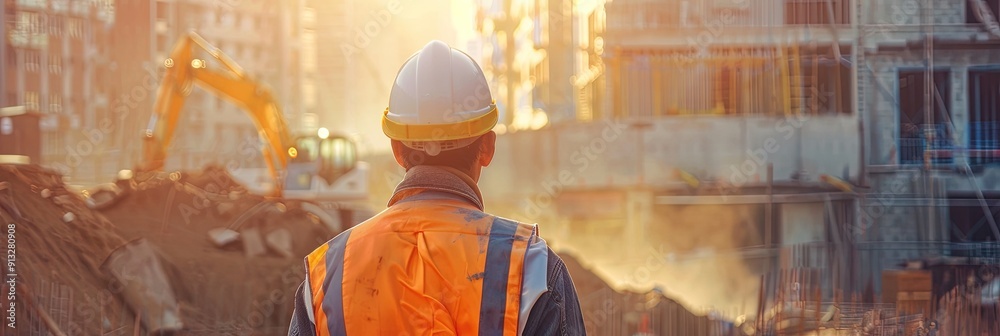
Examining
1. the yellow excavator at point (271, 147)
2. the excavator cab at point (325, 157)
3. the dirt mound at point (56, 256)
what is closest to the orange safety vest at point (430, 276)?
the dirt mound at point (56, 256)

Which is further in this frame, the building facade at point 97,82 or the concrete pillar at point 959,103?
the concrete pillar at point 959,103

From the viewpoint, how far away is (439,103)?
1553 millimetres

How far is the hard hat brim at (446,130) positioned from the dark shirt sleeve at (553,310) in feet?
0.81

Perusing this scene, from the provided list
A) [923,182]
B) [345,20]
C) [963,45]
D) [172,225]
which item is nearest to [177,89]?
[172,225]

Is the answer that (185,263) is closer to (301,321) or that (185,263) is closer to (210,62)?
(210,62)

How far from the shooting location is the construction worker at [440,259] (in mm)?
1419

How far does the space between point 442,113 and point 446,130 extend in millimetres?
31

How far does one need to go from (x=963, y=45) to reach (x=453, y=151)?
36.0ft

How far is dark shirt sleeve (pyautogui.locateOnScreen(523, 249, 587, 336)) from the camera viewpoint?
142 centimetres

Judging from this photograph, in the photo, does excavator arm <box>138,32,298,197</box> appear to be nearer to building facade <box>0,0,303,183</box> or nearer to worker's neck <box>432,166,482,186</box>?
building facade <box>0,0,303,183</box>

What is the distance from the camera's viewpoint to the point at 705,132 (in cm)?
1105

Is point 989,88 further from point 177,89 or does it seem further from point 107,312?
point 107,312

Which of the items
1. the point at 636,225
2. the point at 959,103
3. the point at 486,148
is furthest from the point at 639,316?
the point at 486,148

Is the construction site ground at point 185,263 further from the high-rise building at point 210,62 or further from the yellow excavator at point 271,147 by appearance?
the high-rise building at point 210,62
